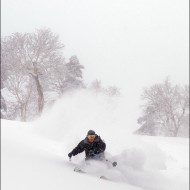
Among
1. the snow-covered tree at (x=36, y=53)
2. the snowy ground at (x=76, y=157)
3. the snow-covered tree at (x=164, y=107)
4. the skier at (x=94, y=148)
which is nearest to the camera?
the snowy ground at (x=76, y=157)

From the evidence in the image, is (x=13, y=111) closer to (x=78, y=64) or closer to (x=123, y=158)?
(x=78, y=64)

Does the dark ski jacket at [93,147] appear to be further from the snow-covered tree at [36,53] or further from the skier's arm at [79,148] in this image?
the snow-covered tree at [36,53]

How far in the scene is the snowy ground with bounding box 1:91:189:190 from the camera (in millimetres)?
5496

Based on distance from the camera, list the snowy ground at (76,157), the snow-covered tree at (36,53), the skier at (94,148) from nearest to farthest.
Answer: the snowy ground at (76,157) < the skier at (94,148) < the snow-covered tree at (36,53)

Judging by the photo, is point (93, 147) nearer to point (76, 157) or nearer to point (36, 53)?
point (76, 157)

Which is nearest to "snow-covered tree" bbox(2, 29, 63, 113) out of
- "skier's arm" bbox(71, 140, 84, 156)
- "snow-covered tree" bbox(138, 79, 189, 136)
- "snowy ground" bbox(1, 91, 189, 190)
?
"snowy ground" bbox(1, 91, 189, 190)

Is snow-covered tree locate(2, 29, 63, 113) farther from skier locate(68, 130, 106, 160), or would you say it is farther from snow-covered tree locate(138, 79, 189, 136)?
skier locate(68, 130, 106, 160)

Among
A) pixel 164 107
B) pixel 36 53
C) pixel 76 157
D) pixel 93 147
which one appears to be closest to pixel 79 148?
pixel 93 147

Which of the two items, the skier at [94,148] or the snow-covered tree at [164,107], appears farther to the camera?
the snow-covered tree at [164,107]

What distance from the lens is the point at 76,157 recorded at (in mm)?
12672

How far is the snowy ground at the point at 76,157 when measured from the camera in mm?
5496

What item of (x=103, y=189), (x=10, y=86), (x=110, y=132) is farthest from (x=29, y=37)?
(x=103, y=189)

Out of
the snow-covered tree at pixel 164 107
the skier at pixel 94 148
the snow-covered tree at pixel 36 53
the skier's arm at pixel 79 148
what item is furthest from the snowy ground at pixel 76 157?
the snow-covered tree at pixel 164 107

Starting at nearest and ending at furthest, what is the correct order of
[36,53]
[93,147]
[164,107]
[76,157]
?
[93,147]
[76,157]
[36,53]
[164,107]
